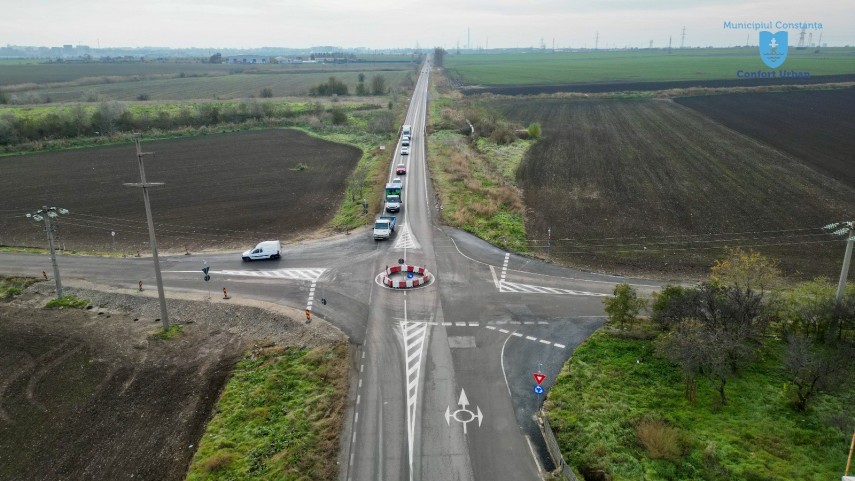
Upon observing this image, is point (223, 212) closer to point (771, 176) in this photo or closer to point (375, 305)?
point (375, 305)

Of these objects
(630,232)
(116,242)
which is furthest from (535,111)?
(116,242)

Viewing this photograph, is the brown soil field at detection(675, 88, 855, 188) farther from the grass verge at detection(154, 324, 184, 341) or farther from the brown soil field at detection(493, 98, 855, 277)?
the grass verge at detection(154, 324, 184, 341)

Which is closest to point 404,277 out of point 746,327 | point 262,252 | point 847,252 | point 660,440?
point 262,252

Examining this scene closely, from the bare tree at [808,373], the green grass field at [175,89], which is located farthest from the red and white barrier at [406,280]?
the green grass field at [175,89]

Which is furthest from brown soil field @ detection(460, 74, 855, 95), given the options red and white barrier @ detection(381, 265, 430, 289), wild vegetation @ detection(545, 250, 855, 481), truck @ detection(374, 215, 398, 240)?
wild vegetation @ detection(545, 250, 855, 481)

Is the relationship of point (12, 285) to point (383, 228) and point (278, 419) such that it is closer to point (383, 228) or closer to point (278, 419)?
point (383, 228)

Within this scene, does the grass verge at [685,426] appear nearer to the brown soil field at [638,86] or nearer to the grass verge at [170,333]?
the grass verge at [170,333]

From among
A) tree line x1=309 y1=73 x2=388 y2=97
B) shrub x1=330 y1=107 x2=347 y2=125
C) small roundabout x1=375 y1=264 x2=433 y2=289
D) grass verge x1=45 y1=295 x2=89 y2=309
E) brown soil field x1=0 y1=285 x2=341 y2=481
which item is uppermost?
tree line x1=309 y1=73 x2=388 y2=97
